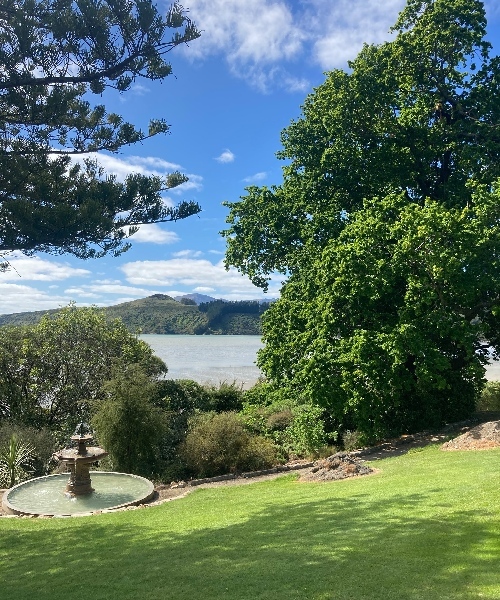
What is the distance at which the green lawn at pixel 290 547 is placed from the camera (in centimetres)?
516

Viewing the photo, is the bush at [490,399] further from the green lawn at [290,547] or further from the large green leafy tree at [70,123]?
the large green leafy tree at [70,123]

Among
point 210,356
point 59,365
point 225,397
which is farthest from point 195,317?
point 59,365

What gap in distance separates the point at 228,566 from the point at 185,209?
5554 millimetres

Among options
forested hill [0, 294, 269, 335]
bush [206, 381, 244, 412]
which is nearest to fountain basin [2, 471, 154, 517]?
bush [206, 381, 244, 412]

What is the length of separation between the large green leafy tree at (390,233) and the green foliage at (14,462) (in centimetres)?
908

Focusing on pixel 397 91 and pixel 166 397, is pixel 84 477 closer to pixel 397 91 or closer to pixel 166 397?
pixel 166 397

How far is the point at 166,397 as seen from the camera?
22.5 metres

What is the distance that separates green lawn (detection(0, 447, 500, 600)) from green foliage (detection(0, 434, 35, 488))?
5436 millimetres

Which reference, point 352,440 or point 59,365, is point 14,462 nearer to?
point 59,365

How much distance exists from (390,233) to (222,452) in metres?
8.93

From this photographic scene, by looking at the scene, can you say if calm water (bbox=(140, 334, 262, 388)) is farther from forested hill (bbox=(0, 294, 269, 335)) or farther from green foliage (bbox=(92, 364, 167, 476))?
green foliage (bbox=(92, 364, 167, 476))

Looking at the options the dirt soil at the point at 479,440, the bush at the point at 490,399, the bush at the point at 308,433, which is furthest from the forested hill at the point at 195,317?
the dirt soil at the point at 479,440

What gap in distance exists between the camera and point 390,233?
55.3 feet

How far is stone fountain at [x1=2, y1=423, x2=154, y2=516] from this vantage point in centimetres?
1284
